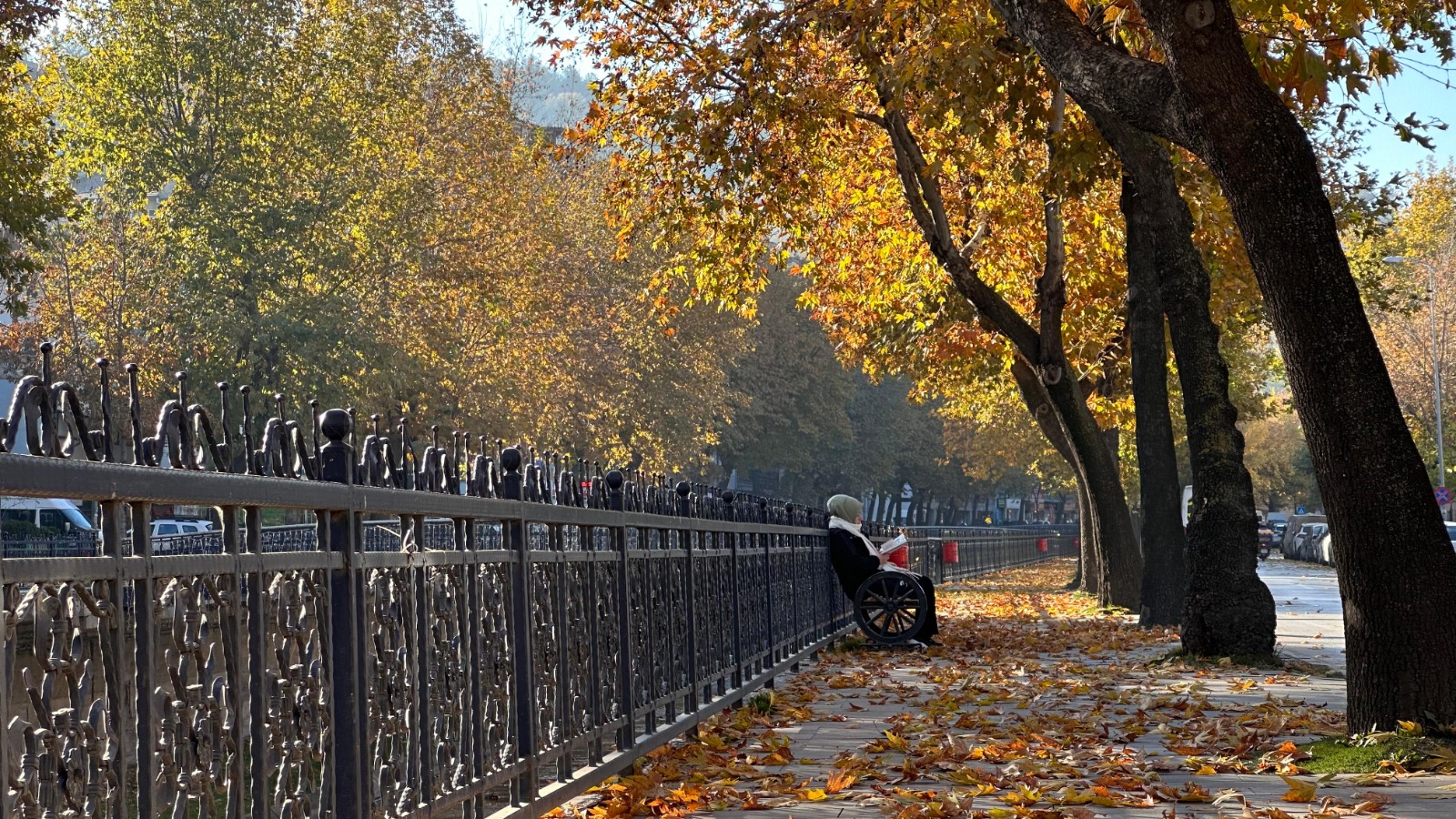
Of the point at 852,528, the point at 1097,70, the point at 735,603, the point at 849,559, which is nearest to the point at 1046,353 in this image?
the point at 852,528

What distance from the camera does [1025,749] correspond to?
9109 mm

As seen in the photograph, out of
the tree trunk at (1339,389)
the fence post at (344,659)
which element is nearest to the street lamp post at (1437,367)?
the tree trunk at (1339,389)

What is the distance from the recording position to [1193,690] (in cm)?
1212

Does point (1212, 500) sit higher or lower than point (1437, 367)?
lower

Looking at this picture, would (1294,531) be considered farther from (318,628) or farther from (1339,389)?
(318,628)

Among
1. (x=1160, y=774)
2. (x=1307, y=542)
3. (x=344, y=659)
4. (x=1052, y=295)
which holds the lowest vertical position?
(x=1307, y=542)

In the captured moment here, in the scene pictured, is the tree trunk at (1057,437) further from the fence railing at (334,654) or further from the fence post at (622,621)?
the fence railing at (334,654)

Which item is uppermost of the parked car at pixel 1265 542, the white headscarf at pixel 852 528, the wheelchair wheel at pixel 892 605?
the white headscarf at pixel 852 528

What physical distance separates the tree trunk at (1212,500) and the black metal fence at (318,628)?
692cm

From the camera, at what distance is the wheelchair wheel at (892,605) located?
1697cm

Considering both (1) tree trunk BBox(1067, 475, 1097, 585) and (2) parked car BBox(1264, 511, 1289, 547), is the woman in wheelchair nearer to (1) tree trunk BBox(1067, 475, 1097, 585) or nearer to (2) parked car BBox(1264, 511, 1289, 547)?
(1) tree trunk BBox(1067, 475, 1097, 585)

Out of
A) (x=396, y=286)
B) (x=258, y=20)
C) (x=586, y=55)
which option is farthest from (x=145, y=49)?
(x=586, y=55)

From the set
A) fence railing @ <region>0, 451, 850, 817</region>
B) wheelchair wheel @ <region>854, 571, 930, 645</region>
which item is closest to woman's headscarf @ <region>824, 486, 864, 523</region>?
wheelchair wheel @ <region>854, 571, 930, 645</region>

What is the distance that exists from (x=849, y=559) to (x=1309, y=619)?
35.0 feet
